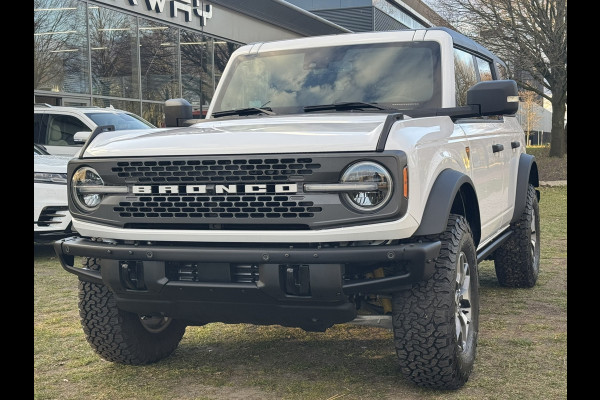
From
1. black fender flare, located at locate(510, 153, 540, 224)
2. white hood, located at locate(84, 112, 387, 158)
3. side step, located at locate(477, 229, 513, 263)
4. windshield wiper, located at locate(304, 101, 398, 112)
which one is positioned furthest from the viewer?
black fender flare, located at locate(510, 153, 540, 224)

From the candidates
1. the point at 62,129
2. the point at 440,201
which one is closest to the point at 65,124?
the point at 62,129

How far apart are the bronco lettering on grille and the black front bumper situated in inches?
10.3

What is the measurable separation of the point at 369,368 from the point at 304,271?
3.77 feet

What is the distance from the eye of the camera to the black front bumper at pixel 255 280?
10.7 feet

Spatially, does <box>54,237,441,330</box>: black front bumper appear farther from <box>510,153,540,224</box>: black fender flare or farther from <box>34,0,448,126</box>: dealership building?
<box>34,0,448,126</box>: dealership building

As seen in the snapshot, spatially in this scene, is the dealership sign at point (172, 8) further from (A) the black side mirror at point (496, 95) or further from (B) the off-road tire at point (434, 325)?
(B) the off-road tire at point (434, 325)

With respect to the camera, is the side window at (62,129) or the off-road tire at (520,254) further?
the side window at (62,129)

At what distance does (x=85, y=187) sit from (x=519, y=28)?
2305 cm

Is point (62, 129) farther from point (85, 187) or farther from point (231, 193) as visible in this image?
point (231, 193)

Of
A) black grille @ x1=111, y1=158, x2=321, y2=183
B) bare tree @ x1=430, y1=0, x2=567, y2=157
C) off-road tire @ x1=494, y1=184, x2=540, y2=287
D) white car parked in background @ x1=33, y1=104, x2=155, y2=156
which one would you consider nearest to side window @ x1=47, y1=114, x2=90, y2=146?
white car parked in background @ x1=33, y1=104, x2=155, y2=156

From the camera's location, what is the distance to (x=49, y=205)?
26.8ft

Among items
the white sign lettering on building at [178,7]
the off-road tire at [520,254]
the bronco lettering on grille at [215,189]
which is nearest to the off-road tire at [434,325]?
the bronco lettering on grille at [215,189]

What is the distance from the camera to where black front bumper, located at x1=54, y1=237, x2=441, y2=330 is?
3264 mm
